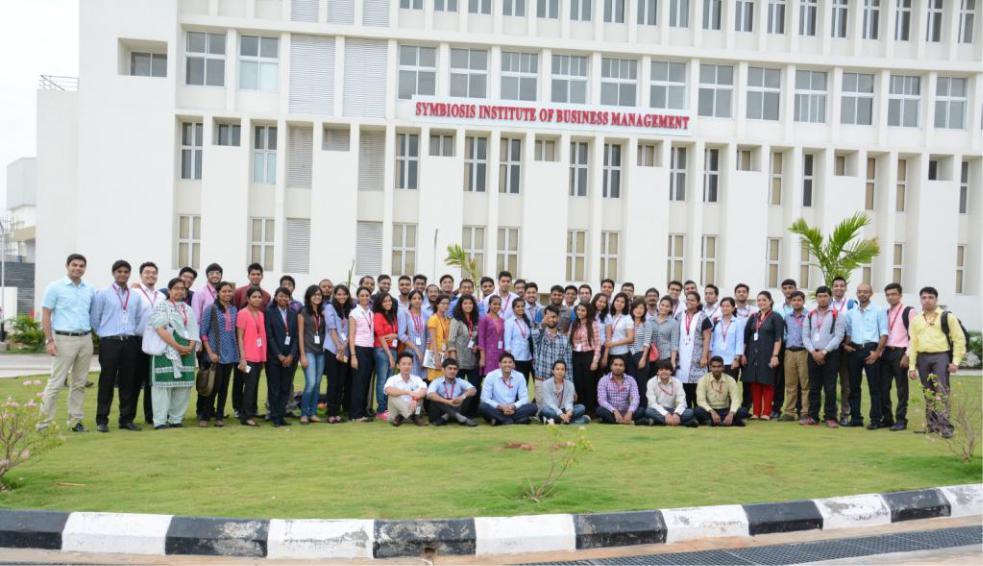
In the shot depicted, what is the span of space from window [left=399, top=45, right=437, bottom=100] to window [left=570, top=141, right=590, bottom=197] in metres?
5.39

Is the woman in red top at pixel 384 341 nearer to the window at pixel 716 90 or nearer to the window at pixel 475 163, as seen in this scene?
the window at pixel 475 163

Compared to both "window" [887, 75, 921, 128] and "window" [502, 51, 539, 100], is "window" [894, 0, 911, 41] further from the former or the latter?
"window" [502, 51, 539, 100]

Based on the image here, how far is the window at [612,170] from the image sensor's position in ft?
95.7

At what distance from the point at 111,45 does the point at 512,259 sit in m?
14.7

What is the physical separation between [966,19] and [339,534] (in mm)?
33286

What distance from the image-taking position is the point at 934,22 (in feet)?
99.7

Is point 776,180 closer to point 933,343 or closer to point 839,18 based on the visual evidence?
point 839,18

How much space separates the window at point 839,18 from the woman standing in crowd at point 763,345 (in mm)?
22464

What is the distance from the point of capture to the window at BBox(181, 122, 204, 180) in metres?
27.5

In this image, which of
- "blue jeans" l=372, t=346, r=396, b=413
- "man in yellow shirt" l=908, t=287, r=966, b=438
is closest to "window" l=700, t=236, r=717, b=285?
"man in yellow shirt" l=908, t=287, r=966, b=438

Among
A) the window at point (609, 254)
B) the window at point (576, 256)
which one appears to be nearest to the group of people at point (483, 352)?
the window at point (576, 256)

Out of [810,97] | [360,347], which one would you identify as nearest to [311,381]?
[360,347]

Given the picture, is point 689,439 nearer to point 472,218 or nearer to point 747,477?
point 747,477

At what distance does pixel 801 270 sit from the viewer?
29.5 meters
